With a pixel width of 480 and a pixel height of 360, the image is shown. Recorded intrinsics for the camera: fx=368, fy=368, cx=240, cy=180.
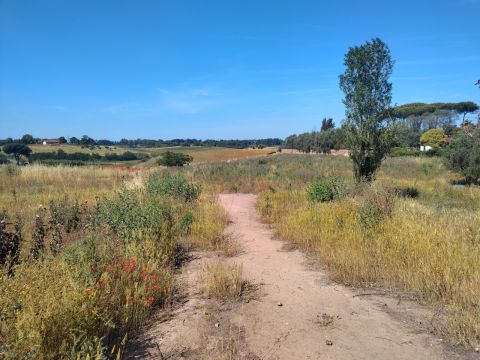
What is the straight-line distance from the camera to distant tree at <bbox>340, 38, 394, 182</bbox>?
1214cm

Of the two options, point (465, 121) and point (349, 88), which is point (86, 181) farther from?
point (465, 121)

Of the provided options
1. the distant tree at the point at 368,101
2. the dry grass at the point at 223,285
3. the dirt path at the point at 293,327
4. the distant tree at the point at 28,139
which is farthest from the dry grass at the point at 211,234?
the distant tree at the point at 28,139

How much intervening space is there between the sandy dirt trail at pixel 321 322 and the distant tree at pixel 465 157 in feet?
54.4

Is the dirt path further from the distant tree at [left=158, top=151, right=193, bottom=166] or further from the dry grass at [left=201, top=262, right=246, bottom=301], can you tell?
the distant tree at [left=158, top=151, right=193, bottom=166]

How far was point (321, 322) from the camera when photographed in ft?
12.8

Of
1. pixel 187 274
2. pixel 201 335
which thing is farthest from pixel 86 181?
pixel 201 335

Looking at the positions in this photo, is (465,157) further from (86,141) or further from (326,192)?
(86,141)

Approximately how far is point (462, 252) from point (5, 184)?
1885cm

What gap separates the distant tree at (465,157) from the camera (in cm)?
1838

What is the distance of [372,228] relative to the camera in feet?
22.2

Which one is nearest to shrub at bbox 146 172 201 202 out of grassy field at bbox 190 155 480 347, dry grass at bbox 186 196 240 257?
dry grass at bbox 186 196 240 257

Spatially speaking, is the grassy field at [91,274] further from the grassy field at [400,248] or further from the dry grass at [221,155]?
the dry grass at [221,155]

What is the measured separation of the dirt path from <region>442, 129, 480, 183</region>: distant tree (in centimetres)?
1685

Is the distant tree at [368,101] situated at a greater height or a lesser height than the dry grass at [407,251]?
greater
